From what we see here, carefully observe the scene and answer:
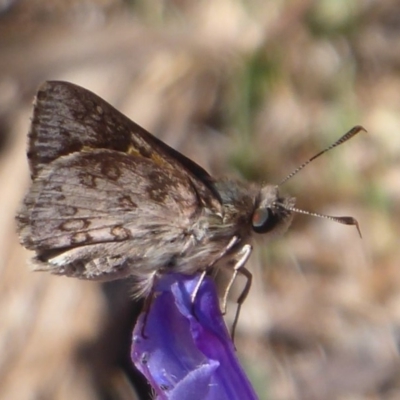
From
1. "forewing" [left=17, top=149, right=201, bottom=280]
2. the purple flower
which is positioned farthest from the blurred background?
the purple flower

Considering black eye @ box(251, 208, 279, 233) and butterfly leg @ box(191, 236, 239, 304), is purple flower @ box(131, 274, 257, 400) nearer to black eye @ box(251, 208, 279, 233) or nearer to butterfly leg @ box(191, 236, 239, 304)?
butterfly leg @ box(191, 236, 239, 304)

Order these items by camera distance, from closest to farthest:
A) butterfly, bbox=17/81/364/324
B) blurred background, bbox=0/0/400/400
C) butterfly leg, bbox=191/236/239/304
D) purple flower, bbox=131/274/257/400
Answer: purple flower, bbox=131/274/257/400, butterfly leg, bbox=191/236/239/304, butterfly, bbox=17/81/364/324, blurred background, bbox=0/0/400/400

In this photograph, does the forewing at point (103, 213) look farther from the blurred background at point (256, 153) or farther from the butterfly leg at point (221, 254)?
the blurred background at point (256, 153)

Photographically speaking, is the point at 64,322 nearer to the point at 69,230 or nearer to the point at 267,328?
the point at 267,328

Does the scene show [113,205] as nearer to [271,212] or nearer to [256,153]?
[271,212]

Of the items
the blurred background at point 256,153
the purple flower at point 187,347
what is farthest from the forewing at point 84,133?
the blurred background at point 256,153

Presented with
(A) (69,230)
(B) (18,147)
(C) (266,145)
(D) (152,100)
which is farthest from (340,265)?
(A) (69,230)

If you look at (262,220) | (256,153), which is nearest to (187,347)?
(262,220)
